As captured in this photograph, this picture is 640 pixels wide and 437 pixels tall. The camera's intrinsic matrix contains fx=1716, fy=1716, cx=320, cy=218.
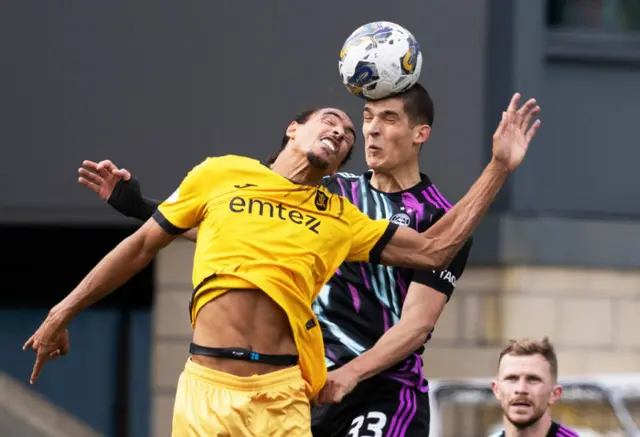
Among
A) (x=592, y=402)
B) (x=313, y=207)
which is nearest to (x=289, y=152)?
(x=313, y=207)

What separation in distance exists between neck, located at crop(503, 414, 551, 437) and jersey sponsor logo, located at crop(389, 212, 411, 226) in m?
1.11

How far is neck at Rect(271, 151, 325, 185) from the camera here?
655 centimetres

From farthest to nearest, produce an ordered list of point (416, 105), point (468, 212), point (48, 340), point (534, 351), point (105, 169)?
point (534, 351) < point (416, 105) < point (105, 169) < point (468, 212) < point (48, 340)

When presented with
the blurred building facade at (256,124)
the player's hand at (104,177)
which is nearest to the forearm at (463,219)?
the player's hand at (104,177)

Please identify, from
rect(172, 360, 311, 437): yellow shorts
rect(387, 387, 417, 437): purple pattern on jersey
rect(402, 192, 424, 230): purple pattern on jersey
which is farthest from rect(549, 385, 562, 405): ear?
rect(172, 360, 311, 437): yellow shorts

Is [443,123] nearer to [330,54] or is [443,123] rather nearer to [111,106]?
[330,54]

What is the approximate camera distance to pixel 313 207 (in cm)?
650

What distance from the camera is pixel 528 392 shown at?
762 cm

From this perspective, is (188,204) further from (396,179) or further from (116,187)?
(396,179)

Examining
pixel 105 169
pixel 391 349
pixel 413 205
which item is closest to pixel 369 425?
pixel 391 349

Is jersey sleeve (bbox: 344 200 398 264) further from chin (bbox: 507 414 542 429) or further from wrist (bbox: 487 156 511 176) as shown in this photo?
chin (bbox: 507 414 542 429)

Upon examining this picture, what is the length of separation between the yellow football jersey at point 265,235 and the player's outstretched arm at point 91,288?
136 millimetres

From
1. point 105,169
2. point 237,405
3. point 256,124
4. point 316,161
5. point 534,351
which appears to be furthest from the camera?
point 256,124

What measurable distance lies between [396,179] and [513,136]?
86cm
